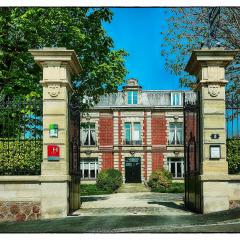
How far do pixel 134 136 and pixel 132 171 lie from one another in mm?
2971

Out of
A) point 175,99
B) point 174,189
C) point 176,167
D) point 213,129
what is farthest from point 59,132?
point 175,99

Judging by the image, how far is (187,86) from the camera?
1861 centimetres

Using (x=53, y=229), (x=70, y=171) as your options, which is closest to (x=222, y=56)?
(x=70, y=171)

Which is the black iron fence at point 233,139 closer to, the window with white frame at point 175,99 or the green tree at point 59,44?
the green tree at point 59,44

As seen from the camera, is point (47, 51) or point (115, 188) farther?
point (115, 188)

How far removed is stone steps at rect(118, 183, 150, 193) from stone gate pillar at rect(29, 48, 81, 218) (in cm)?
2130

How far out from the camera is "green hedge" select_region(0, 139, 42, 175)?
1277 centimetres

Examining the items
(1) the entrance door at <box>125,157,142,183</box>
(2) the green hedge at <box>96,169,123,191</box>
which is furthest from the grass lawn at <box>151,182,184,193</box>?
(1) the entrance door at <box>125,157,142,183</box>

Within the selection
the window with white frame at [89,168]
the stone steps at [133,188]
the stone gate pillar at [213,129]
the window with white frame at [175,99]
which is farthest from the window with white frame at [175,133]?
the stone gate pillar at [213,129]

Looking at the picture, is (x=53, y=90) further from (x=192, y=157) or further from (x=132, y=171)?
(x=132, y=171)

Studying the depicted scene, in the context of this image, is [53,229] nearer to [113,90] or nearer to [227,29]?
[113,90]

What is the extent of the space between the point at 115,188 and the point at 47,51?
22.6 m

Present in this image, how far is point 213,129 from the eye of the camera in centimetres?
1259

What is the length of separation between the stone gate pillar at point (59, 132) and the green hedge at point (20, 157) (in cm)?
71
